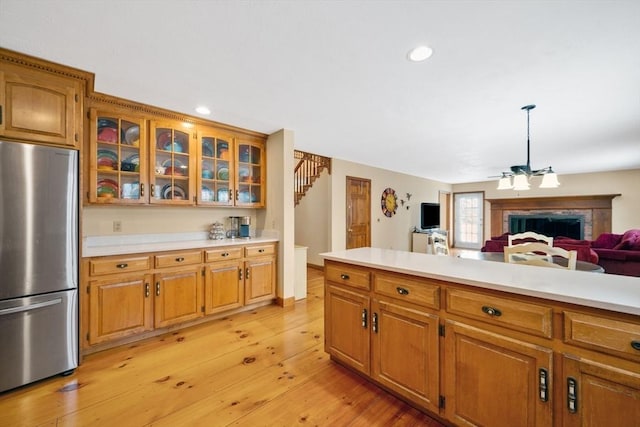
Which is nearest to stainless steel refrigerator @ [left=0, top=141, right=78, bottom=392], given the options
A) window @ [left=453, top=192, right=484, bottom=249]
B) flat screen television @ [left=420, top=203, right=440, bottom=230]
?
flat screen television @ [left=420, top=203, right=440, bottom=230]

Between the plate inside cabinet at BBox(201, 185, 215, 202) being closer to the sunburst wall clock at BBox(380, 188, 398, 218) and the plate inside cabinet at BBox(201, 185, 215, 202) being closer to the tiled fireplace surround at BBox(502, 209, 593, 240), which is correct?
the sunburst wall clock at BBox(380, 188, 398, 218)

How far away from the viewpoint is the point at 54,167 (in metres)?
2.00

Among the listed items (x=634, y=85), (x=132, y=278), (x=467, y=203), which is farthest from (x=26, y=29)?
(x=467, y=203)

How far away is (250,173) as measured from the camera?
3.72m

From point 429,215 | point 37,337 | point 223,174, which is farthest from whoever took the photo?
point 429,215

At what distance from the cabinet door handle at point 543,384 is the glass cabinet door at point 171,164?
130 inches

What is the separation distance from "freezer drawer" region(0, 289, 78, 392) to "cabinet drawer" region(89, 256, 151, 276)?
0.26 meters

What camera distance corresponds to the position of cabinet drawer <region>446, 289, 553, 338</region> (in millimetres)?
1191

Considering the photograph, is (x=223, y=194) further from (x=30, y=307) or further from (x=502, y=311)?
(x=502, y=311)

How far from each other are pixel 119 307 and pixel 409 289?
8.38ft

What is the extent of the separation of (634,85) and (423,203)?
5.85m

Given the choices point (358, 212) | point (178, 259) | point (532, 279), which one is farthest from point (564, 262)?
point (178, 259)

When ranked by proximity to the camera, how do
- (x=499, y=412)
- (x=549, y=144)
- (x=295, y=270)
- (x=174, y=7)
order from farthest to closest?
(x=549, y=144)
(x=295, y=270)
(x=174, y=7)
(x=499, y=412)

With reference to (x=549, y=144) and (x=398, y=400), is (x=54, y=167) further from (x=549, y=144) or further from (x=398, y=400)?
(x=549, y=144)
